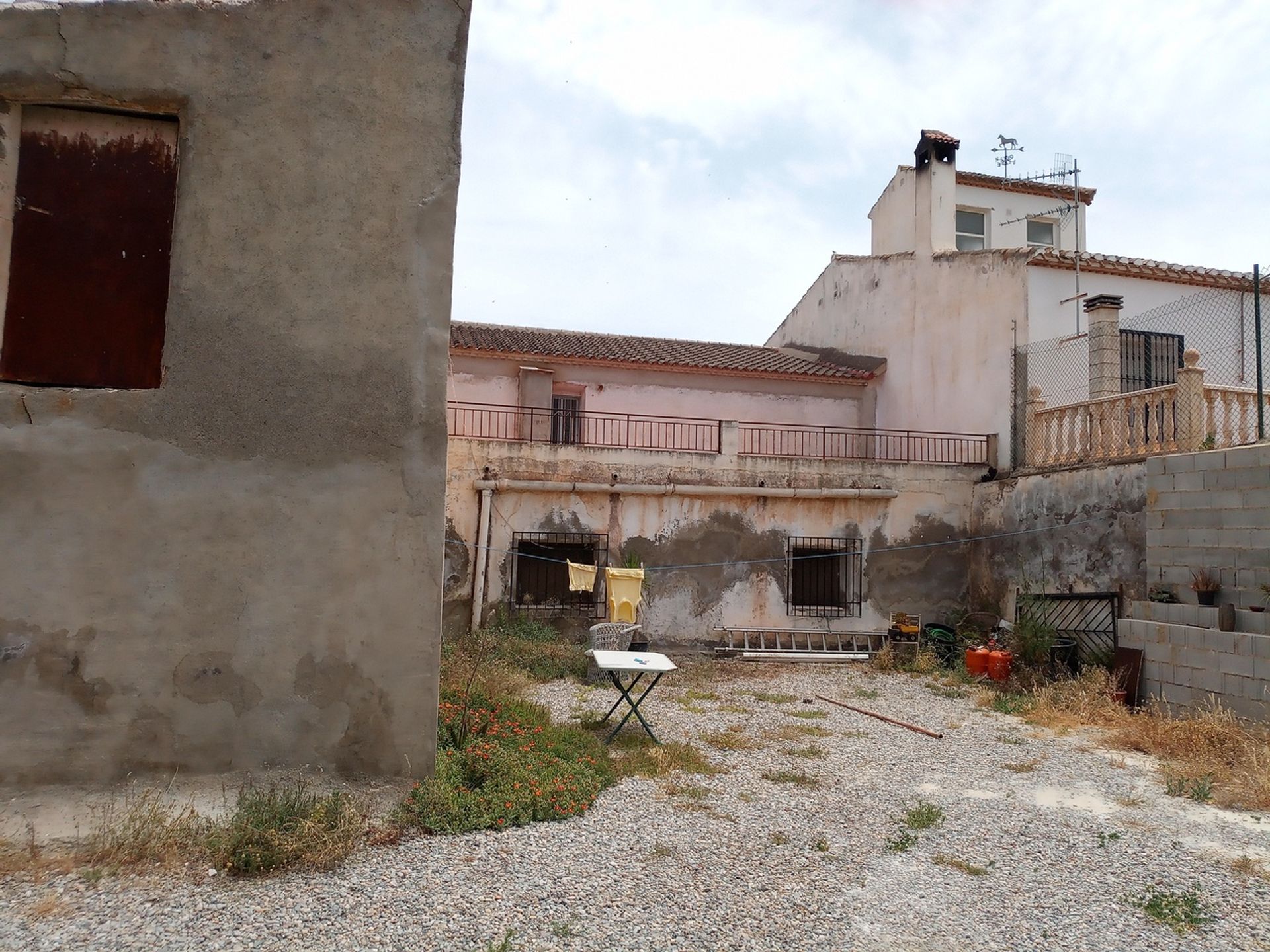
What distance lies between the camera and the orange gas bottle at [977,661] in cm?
1126

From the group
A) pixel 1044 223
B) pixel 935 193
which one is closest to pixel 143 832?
pixel 935 193

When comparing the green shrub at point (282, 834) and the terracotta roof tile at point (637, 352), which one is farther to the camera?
the terracotta roof tile at point (637, 352)

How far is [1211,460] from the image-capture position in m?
9.00

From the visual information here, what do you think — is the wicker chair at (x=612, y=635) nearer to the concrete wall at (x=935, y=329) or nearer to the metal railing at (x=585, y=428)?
the metal railing at (x=585, y=428)

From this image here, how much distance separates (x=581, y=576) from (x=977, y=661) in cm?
563

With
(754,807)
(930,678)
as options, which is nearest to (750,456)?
(930,678)

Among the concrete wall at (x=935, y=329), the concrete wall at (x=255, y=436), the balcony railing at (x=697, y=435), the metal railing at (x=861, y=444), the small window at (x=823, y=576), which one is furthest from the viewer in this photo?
the balcony railing at (x=697, y=435)

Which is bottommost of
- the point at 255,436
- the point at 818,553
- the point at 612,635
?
the point at 612,635

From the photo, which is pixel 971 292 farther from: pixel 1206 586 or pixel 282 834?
pixel 282 834

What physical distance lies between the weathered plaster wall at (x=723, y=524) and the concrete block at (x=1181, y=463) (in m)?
4.48

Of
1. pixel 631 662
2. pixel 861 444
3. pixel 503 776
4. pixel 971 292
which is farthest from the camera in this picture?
pixel 861 444

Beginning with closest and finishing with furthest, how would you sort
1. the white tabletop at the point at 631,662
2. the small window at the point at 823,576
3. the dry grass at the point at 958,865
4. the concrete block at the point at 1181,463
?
1. the dry grass at the point at 958,865
2. the white tabletop at the point at 631,662
3. the concrete block at the point at 1181,463
4. the small window at the point at 823,576

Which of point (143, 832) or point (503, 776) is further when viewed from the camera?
point (503, 776)

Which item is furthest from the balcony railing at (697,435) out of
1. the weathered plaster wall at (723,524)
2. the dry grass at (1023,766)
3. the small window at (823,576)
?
the dry grass at (1023,766)
